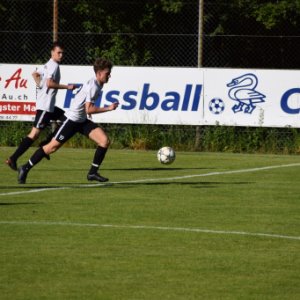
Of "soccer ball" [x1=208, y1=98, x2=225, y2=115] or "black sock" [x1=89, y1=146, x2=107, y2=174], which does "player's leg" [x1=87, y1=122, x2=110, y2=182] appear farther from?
"soccer ball" [x1=208, y1=98, x2=225, y2=115]

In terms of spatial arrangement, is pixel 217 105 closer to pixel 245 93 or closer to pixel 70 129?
pixel 245 93

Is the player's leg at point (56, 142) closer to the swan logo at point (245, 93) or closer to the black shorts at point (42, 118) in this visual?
the black shorts at point (42, 118)

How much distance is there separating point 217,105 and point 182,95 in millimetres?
735

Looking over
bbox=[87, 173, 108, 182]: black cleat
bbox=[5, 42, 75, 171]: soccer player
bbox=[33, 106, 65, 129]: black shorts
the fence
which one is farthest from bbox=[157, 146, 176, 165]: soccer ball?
the fence

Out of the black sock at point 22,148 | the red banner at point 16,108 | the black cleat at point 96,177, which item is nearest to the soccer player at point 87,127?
the black cleat at point 96,177

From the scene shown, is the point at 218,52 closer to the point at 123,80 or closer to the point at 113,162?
the point at 123,80

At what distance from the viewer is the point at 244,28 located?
34344mm

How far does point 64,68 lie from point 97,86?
794 centimetres

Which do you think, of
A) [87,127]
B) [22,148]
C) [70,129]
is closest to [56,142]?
[70,129]

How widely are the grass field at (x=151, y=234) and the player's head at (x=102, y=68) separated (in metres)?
1.53

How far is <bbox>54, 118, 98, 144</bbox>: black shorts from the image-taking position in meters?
18.1

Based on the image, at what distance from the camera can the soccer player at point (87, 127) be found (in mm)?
17766

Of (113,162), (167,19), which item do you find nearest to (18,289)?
(113,162)

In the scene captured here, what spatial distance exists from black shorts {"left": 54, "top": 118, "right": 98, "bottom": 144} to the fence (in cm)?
1082
